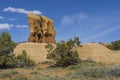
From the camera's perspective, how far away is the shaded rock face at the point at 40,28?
191 ft

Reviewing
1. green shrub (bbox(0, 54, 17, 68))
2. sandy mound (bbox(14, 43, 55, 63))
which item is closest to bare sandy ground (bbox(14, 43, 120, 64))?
sandy mound (bbox(14, 43, 55, 63))

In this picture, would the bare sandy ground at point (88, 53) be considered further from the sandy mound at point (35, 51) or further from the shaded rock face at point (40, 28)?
the shaded rock face at point (40, 28)

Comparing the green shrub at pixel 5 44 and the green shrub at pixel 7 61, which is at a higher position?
the green shrub at pixel 5 44

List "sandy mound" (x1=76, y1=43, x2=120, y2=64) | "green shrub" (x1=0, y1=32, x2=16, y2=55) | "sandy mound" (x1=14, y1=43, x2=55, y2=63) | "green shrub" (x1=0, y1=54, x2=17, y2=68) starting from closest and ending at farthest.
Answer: "green shrub" (x1=0, y1=54, x2=17, y2=68), "green shrub" (x1=0, y1=32, x2=16, y2=55), "sandy mound" (x1=76, y1=43, x2=120, y2=64), "sandy mound" (x1=14, y1=43, x2=55, y2=63)

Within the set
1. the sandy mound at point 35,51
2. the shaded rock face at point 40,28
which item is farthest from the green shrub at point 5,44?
the shaded rock face at point 40,28

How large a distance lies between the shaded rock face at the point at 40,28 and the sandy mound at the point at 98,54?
11236mm

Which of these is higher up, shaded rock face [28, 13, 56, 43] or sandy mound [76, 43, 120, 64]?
A: shaded rock face [28, 13, 56, 43]

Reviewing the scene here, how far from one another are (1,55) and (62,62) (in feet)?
23.4

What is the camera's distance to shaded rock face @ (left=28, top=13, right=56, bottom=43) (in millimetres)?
58125

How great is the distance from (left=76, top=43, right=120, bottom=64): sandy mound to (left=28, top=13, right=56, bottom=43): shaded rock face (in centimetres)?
1124

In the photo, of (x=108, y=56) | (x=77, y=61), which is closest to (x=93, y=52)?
(x=108, y=56)

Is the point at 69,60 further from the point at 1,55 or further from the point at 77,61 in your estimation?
the point at 1,55

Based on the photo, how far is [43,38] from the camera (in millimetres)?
58875

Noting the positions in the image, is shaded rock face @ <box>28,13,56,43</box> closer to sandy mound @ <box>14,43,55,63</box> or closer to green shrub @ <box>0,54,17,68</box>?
sandy mound @ <box>14,43,55,63</box>
